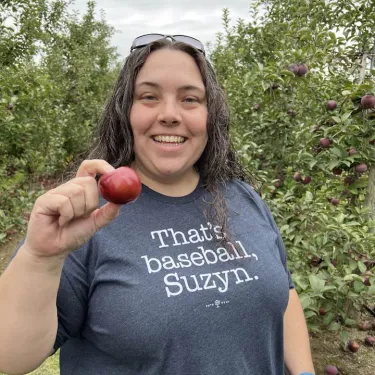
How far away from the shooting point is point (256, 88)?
319cm

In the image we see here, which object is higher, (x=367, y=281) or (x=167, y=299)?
(x=167, y=299)

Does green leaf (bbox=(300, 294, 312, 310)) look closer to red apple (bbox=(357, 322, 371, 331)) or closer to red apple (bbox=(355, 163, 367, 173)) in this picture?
red apple (bbox=(355, 163, 367, 173))

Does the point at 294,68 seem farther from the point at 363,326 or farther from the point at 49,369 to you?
the point at 49,369

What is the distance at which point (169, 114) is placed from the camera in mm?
1205

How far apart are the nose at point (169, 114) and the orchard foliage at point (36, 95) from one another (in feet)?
1.77

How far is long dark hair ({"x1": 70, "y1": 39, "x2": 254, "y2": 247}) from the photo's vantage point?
1.30 m

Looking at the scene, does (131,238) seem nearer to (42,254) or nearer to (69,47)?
(42,254)

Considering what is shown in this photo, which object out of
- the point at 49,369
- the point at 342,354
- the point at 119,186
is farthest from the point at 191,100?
the point at 49,369

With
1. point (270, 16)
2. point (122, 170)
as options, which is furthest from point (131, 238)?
point (270, 16)

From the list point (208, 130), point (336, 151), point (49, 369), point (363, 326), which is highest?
point (208, 130)

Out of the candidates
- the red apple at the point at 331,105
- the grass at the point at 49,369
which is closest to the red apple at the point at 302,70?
the red apple at the point at 331,105

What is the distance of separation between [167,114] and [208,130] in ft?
0.82

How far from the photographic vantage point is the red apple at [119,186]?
3.13 ft

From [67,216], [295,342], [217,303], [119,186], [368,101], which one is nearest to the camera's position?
[67,216]
